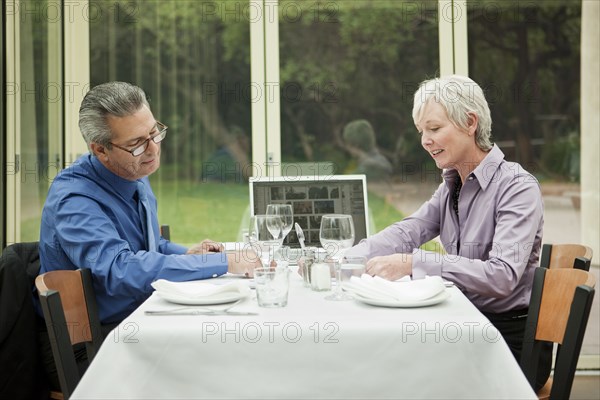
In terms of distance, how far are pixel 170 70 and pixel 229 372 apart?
3.59 m

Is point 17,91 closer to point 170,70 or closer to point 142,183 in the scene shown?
point 170,70

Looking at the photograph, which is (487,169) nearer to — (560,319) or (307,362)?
(560,319)

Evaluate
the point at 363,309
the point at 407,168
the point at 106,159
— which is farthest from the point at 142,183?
the point at 407,168

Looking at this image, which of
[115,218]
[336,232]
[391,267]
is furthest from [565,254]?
[115,218]

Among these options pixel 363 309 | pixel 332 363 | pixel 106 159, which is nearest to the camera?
pixel 332 363

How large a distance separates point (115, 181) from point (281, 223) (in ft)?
1.93

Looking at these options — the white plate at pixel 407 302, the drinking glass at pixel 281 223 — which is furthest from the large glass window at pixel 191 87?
the white plate at pixel 407 302

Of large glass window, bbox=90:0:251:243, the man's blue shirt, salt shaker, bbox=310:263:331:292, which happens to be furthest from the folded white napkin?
large glass window, bbox=90:0:251:243

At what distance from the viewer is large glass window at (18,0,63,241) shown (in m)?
4.38

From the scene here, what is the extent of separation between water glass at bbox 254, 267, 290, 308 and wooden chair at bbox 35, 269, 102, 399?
499 millimetres

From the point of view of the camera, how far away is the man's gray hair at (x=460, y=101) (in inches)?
99.5

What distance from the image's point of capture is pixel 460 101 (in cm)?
253

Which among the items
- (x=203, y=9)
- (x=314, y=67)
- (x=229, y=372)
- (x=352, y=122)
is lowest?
(x=229, y=372)

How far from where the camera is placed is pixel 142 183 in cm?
274
